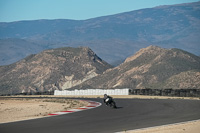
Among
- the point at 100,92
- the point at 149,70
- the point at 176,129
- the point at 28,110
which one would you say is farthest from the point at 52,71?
the point at 176,129

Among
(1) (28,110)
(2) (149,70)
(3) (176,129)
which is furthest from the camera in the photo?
(2) (149,70)

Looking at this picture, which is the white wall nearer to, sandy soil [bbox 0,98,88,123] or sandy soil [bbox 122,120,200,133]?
sandy soil [bbox 0,98,88,123]

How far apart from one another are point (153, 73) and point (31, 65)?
61725mm

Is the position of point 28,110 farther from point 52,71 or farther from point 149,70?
point 52,71

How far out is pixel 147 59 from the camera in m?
121

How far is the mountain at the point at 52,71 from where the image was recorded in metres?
141

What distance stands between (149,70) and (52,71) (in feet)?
150

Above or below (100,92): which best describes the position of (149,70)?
above

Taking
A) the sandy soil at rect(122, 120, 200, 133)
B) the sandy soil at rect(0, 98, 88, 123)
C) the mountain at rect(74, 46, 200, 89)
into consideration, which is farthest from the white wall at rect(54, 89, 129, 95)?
the sandy soil at rect(122, 120, 200, 133)

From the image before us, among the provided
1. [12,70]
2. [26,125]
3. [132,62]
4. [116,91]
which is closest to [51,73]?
[12,70]

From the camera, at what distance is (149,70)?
371ft

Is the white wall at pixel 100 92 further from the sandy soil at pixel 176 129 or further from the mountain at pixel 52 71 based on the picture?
the mountain at pixel 52 71

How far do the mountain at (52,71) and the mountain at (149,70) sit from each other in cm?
1645

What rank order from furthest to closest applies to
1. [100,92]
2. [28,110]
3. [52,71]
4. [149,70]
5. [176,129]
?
[52,71], [149,70], [100,92], [28,110], [176,129]
